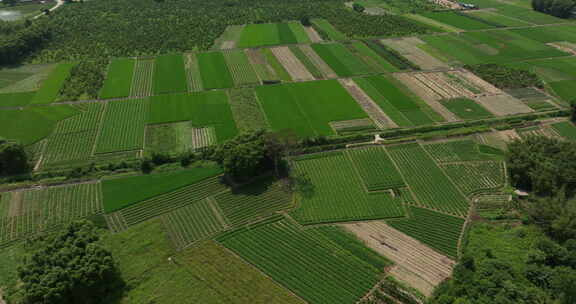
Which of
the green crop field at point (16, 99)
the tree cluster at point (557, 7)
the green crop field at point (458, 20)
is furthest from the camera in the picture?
the tree cluster at point (557, 7)

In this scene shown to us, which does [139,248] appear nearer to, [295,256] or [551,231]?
[295,256]

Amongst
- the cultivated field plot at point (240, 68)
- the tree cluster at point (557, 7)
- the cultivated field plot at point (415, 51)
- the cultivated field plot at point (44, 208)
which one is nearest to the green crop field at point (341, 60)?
the cultivated field plot at point (415, 51)

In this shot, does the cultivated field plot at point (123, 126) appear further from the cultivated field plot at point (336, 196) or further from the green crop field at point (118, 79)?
the cultivated field plot at point (336, 196)

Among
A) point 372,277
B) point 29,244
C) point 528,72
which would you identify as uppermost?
point 528,72

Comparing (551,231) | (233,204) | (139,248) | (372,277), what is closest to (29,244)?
(139,248)

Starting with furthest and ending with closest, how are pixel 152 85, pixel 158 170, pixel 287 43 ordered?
1. pixel 287 43
2. pixel 152 85
3. pixel 158 170

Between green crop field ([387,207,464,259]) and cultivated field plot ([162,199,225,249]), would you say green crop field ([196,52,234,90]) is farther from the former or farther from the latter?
green crop field ([387,207,464,259])

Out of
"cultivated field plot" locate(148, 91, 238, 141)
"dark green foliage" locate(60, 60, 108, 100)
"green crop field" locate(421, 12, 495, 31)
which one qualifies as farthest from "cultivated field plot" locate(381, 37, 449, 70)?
"dark green foliage" locate(60, 60, 108, 100)
